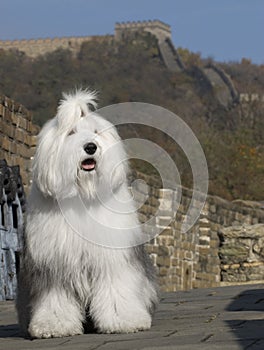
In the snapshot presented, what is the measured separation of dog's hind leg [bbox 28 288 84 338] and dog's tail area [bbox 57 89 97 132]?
103 cm

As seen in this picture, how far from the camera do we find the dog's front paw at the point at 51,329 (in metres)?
6.46

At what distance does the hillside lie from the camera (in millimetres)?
35594

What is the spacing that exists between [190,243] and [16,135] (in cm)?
713

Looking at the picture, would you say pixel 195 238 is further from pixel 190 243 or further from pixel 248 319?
pixel 248 319

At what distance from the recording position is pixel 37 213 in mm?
6496

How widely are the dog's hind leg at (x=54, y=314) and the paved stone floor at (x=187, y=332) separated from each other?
7 centimetres

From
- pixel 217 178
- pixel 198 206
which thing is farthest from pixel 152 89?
pixel 198 206

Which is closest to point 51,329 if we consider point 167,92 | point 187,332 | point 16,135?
point 187,332

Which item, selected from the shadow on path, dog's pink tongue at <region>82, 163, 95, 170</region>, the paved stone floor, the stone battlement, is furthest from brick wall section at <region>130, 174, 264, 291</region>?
the stone battlement

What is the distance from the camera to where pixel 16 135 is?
40.1 feet

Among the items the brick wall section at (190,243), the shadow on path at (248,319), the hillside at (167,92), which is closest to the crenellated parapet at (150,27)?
the hillside at (167,92)

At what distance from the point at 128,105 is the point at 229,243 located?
10797 millimetres

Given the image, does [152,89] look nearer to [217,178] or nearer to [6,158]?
[217,178]

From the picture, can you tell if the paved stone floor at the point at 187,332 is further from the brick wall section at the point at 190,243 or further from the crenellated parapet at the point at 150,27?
the crenellated parapet at the point at 150,27
